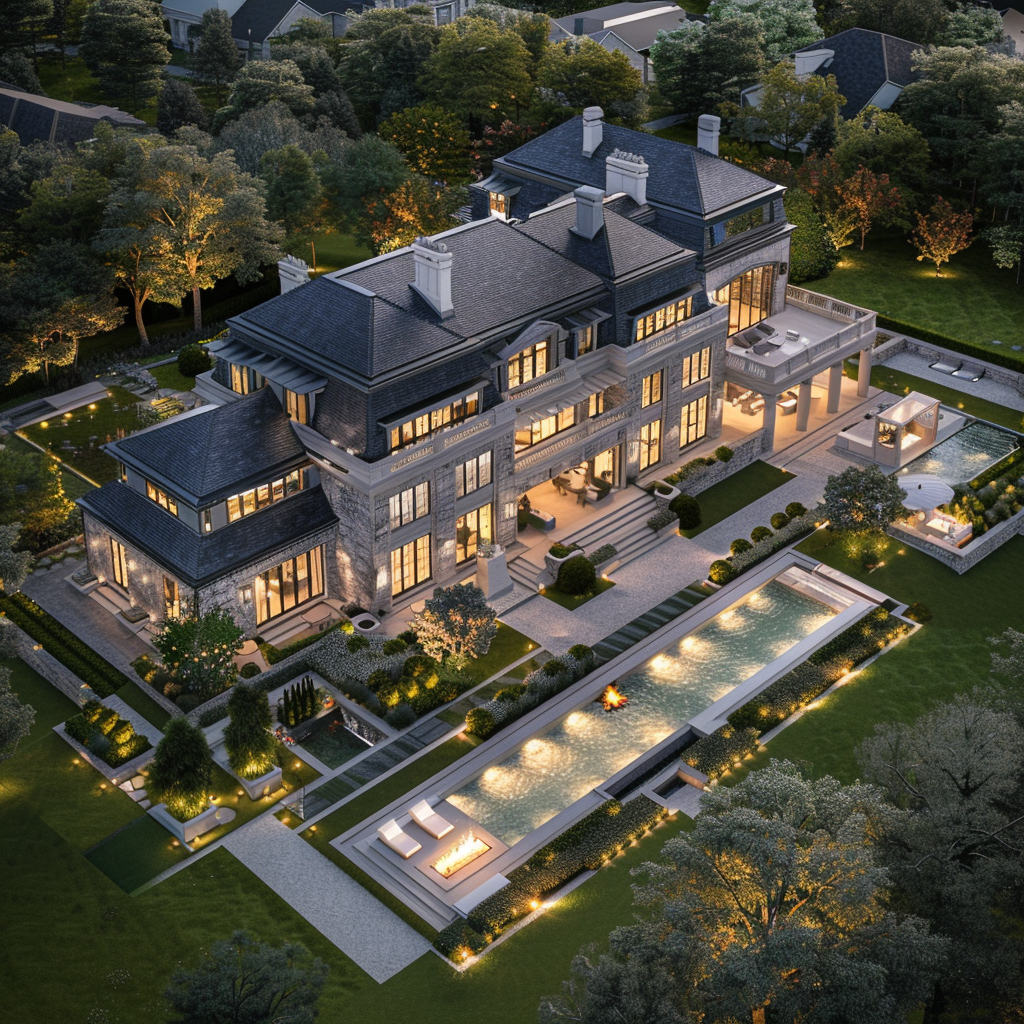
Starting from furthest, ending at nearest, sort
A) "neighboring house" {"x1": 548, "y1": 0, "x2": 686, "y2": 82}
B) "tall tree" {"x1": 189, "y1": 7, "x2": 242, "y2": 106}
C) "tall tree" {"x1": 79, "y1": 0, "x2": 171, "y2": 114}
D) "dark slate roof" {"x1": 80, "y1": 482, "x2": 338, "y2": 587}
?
"neighboring house" {"x1": 548, "y1": 0, "x2": 686, "y2": 82} → "tall tree" {"x1": 189, "y1": 7, "x2": 242, "y2": 106} → "tall tree" {"x1": 79, "y1": 0, "x2": 171, "y2": 114} → "dark slate roof" {"x1": 80, "y1": 482, "x2": 338, "y2": 587}

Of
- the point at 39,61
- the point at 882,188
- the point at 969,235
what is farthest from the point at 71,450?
the point at 39,61

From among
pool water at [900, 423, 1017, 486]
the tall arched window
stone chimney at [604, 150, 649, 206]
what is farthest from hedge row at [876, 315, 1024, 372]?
stone chimney at [604, 150, 649, 206]

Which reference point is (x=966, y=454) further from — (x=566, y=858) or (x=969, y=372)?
(x=566, y=858)

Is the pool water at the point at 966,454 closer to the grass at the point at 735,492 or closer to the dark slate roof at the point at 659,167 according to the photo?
the grass at the point at 735,492

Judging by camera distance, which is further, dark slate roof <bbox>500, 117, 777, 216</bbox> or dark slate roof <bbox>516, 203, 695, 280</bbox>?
dark slate roof <bbox>500, 117, 777, 216</bbox>

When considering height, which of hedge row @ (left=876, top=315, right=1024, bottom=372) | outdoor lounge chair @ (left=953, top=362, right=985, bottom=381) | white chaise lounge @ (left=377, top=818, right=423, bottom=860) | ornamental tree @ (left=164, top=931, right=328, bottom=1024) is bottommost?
white chaise lounge @ (left=377, top=818, right=423, bottom=860)

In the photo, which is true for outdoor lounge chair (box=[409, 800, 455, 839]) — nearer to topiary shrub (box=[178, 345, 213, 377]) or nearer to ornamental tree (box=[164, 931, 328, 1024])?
ornamental tree (box=[164, 931, 328, 1024])
